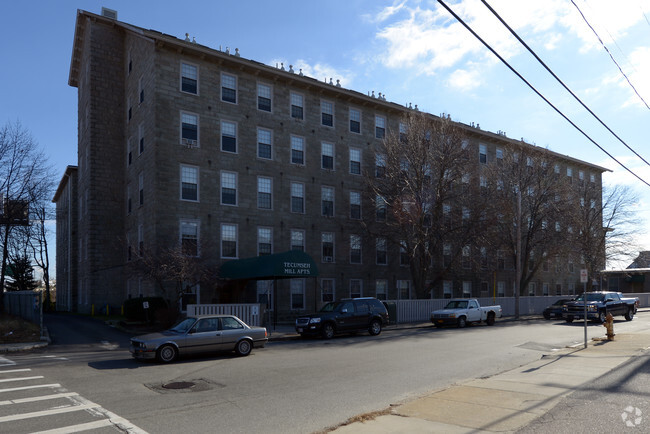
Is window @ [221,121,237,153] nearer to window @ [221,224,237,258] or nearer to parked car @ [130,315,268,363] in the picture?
window @ [221,224,237,258]

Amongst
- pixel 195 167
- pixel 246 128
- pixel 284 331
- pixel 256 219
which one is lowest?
pixel 284 331

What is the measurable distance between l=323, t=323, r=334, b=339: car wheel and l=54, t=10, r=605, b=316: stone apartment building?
838cm

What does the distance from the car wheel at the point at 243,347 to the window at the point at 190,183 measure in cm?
1481

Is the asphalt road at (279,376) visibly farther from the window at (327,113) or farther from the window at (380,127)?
the window at (380,127)

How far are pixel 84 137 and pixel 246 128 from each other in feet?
51.6

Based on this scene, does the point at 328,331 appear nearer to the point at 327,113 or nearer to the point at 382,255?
the point at 382,255

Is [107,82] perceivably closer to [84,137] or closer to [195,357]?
[84,137]

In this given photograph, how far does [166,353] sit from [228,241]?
16.2 m

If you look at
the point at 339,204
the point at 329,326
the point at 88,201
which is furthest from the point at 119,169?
the point at 329,326

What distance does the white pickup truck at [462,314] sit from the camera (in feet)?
90.4

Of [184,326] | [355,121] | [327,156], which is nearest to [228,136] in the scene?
[327,156]

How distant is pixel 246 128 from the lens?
32.2m

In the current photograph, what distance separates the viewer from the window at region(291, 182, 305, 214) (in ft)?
112

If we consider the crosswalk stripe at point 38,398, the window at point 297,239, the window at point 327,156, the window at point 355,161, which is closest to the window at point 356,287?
the window at point 297,239
